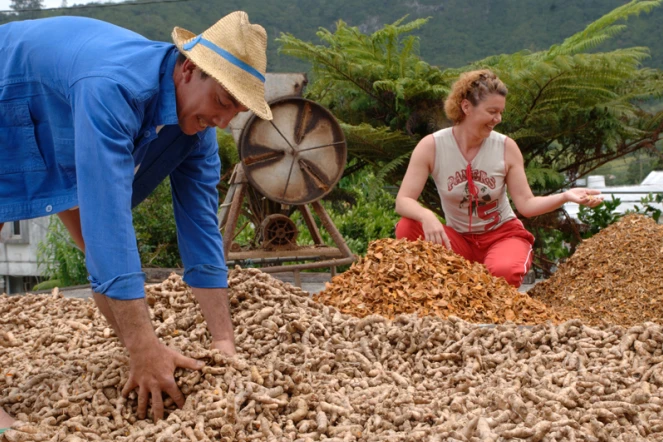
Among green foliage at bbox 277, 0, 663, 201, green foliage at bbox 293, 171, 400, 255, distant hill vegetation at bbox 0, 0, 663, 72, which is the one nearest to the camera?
green foliage at bbox 277, 0, 663, 201

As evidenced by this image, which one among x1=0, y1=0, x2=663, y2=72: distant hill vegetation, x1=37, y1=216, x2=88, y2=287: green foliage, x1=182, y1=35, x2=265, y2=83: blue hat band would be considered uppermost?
x1=0, y1=0, x2=663, y2=72: distant hill vegetation

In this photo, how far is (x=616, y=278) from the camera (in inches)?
155

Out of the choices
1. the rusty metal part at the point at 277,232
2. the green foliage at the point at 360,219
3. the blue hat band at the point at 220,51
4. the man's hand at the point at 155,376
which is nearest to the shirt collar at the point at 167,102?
the blue hat band at the point at 220,51

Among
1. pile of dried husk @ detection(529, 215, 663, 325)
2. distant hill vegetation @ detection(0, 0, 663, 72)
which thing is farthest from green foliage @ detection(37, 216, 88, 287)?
distant hill vegetation @ detection(0, 0, 663, 72)

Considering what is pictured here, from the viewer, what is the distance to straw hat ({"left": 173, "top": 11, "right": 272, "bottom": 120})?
1.97 m

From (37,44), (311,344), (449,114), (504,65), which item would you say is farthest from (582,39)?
(37,44)

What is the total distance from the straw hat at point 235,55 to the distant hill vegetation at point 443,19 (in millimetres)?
10946

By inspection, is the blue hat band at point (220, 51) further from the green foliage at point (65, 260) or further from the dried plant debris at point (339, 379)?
the green foliage at point (65, 260)

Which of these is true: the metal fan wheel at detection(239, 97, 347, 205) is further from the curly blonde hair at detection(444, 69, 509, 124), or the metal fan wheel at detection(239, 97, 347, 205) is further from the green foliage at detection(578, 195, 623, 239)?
the green foliage at detection(578, 195, 623, 239)

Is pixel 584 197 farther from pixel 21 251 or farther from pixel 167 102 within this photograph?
pixel 21 251

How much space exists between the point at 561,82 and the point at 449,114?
Answer: 1443 mm

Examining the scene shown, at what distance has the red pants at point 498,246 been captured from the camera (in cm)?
382

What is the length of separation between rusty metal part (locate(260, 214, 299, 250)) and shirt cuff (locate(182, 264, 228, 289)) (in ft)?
8.70

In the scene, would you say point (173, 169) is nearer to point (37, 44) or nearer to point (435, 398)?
point (37, 44)
